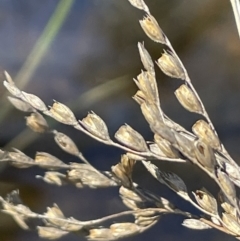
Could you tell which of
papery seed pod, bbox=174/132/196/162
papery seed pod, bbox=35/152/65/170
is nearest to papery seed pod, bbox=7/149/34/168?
papery seed pod, bbox=35/152/65/170

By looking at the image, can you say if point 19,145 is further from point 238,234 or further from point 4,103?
point 238,234

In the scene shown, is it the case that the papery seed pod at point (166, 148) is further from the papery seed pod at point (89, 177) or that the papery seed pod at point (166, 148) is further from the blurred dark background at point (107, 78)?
the blurred dark background at point (107, 78)

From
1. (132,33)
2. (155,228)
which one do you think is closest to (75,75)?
(132,33)

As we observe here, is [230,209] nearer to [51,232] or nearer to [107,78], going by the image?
[51,232]

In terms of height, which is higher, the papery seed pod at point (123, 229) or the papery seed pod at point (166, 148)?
the papery seed pod at point (166, 148)

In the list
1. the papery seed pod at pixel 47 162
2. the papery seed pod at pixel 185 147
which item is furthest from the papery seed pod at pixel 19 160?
the papery seed pod at pixel 185 147

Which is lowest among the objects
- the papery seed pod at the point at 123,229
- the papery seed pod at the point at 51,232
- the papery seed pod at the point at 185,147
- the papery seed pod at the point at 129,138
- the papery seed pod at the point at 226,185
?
the papery seed pod at the point at 51,232

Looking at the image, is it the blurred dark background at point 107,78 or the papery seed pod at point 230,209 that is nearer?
the papery seed pod at point 230,209

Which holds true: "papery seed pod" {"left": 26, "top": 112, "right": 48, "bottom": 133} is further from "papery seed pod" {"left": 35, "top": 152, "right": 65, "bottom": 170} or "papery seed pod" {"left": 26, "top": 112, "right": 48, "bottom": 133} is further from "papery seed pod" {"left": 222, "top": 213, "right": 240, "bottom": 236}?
"papery seed pod" {"left": 222, "top": 213, "right": 240, "bottom": 236}
